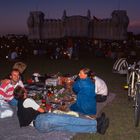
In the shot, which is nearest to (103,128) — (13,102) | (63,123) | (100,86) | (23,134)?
(63,123)

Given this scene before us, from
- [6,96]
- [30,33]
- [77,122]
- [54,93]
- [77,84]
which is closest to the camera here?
[77,122]

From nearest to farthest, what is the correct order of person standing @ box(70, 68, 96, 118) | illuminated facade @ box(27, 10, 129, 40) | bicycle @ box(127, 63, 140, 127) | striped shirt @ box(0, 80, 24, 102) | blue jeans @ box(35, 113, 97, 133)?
A: blue jeans @ box(35, 113, 97, 133) → bicycle @ box(127, 63, 140, 127) → person standing @ box(70, 68, 96, 118) → striped shirt @ box(0, 80, 24, 102) → illuminated facade @ box(27, 10, 129, 40)

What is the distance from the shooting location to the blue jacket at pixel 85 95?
9.62 m

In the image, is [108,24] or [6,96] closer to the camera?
[6,96]

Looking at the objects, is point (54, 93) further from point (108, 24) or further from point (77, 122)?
point (108, 24)

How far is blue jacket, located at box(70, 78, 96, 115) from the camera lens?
9.62m

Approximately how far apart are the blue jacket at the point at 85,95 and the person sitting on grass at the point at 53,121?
4.71ft

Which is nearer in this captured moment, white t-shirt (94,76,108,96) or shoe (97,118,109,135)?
shoe (97,118,109,135)

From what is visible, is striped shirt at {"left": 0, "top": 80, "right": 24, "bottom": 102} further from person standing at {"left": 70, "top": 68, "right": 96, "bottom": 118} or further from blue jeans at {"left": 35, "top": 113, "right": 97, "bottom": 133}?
blue jeans at {"left": 35, "top": 113, "right": 97, "bottom": 133}

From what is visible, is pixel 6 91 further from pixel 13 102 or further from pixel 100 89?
pixel 100 89

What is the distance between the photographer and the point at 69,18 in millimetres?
118312

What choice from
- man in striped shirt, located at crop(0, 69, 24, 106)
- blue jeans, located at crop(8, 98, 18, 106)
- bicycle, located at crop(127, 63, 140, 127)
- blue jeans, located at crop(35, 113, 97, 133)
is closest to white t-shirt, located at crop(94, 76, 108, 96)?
bicycle, located at crop(127, 63, 140, 127)

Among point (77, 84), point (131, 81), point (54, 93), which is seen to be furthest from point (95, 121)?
point (54, 93)

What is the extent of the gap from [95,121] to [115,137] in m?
0.65
